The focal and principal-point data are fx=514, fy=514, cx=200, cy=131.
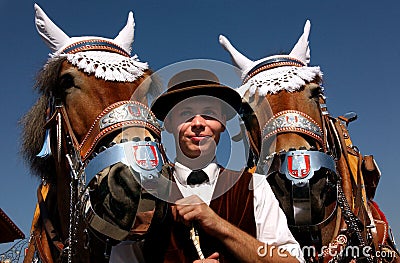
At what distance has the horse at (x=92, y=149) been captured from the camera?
2.54m

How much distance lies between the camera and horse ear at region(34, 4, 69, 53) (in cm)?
A: 360

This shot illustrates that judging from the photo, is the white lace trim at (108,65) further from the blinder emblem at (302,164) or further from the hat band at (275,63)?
the hat band at (275,63)

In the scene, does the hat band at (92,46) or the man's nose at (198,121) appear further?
the hat band at (92,46)

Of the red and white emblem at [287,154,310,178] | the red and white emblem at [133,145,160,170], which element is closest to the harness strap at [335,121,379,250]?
the red and white emblem at [287,154,310,178]

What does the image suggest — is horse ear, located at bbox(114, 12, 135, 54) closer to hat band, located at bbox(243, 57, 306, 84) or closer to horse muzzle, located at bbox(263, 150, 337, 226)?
hat band, located at bbox(243, 57, 306, 84)

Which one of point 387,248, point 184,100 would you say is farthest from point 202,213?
point 387,248

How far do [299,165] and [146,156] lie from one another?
1.47 meters

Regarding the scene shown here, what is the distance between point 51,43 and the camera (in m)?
3.62

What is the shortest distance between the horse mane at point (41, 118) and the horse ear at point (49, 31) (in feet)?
0.77

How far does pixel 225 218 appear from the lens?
2428mm

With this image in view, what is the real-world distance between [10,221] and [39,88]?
1175cm

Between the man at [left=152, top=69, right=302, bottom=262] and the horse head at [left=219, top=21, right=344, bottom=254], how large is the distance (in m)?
1.14

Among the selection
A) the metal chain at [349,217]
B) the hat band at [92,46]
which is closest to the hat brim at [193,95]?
the hat band at [92,46]

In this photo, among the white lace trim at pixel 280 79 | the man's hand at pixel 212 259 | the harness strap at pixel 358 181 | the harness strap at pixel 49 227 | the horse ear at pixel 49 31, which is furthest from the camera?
the harness strap at pixel 358 181
